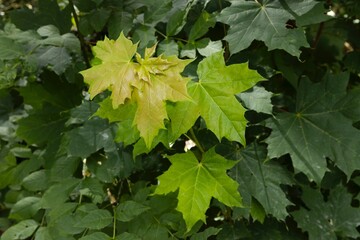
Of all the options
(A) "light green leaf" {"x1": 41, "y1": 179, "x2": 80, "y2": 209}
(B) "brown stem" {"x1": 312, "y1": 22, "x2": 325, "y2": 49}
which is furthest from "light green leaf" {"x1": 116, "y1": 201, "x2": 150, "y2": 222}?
(B) "brown stem" {"x1": 312, "y1": 22, "x2": 325, "y2": 49}

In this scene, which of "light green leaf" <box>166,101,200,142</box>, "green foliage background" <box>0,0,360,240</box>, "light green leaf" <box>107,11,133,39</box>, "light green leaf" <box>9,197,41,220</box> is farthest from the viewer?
"light green leaf" <box>9,197,41,220</box>

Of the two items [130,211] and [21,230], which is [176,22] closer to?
[130,211]

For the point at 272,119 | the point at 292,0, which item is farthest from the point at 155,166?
the point at 292,0

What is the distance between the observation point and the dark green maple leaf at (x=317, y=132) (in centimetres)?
143

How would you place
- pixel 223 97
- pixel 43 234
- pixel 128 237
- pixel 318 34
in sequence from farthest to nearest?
pixel 318 34
pixel 43 234
pixel 128 237
pixel 223 97

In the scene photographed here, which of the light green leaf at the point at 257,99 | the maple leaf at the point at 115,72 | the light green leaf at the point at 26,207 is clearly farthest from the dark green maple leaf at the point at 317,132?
the light green leaf at the point at 26,207

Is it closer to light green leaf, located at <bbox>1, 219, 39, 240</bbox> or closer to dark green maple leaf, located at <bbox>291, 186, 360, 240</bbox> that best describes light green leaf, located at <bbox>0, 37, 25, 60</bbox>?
light green leaf, located at <bbox>1, 219, 39, 240</bbox>

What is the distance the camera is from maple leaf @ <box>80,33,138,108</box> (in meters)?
1.01

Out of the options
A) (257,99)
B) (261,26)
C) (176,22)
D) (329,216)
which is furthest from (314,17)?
(329,216)

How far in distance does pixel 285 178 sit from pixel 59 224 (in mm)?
789

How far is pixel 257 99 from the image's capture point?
137cm

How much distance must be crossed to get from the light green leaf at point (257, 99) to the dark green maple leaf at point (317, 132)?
0.14 meters

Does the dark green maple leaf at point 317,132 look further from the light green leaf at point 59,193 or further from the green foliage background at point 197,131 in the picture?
the light green leaf at point 59,193

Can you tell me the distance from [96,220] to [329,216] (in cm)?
93
